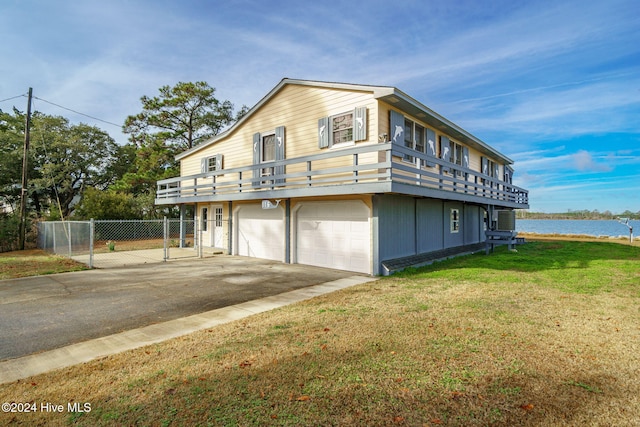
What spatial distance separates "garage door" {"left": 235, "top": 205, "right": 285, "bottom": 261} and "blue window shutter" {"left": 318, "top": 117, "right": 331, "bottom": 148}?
331 centimetres

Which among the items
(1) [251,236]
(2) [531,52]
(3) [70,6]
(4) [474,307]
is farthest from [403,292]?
(3) [70,6]

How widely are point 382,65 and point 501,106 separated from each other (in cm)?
1181

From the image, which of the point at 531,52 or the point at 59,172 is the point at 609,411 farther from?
A: the point at 59,172

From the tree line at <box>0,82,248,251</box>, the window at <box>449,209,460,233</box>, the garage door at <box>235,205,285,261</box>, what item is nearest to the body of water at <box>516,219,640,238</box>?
the window at <box>449,209,460,233</box>

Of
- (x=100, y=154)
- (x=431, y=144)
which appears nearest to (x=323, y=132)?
(x=431, y=144)

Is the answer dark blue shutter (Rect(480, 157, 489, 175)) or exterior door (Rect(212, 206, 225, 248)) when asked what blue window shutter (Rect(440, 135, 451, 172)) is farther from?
exterior door (Rect(212, 206, 225, 248))

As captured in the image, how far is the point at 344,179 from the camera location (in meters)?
9.80

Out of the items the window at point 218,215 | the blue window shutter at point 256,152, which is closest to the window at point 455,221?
the blue window shutter at point 256,152

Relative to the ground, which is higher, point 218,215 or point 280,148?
point 280,148

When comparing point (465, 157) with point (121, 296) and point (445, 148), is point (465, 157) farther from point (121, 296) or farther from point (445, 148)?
point (121, 296)

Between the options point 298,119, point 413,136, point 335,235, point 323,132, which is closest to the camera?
point 335,235

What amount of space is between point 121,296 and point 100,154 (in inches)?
1164

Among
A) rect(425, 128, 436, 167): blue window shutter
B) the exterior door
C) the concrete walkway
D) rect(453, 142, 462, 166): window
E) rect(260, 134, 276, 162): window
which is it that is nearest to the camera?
the concrete walkway

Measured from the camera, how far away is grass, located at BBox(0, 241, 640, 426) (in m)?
2.72
